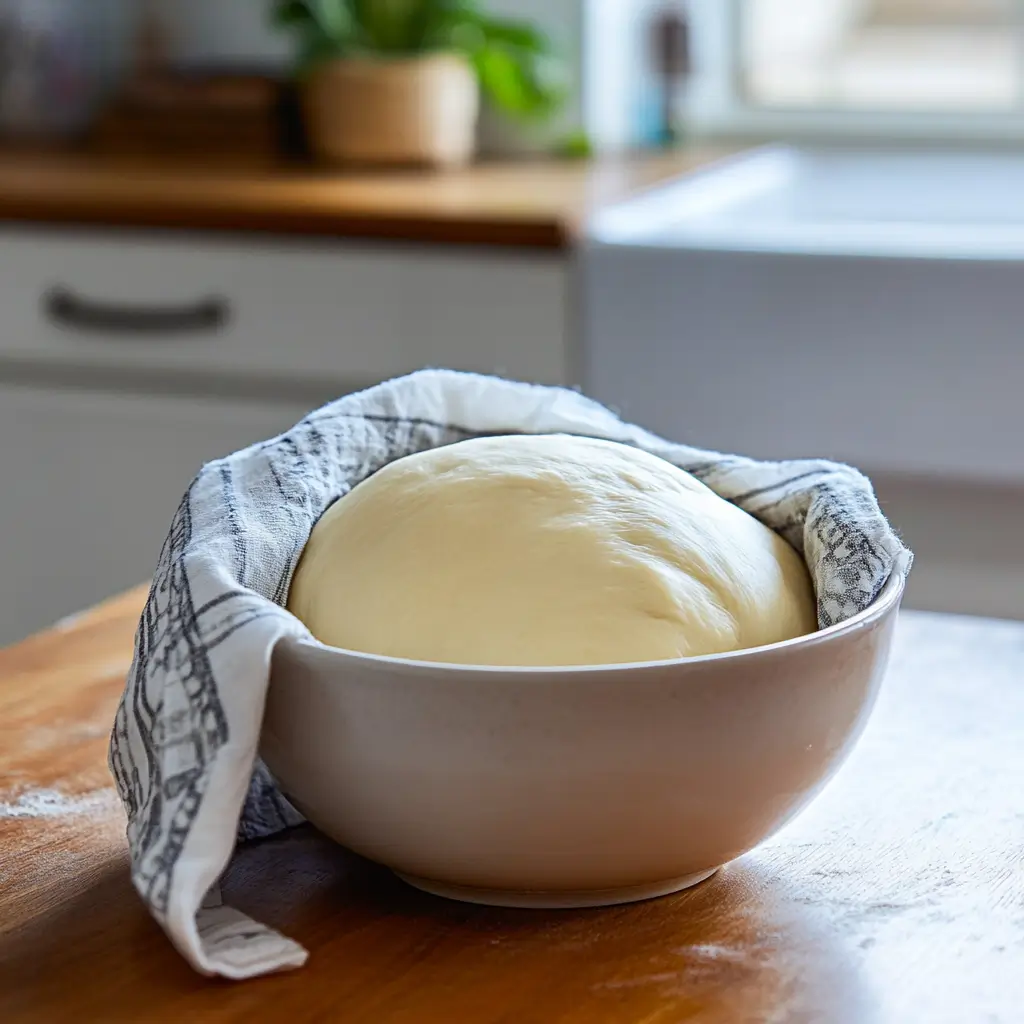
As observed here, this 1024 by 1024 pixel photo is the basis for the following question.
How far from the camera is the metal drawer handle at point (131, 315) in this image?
174cm

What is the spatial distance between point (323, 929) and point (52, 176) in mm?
1623

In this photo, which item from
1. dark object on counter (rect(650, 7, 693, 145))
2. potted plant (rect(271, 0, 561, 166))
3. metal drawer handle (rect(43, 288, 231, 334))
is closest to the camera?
metal drawer handle (rect(43, 288, 231, 334))

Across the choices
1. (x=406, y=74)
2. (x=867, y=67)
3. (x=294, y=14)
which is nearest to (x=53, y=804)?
(x=406, y=74)

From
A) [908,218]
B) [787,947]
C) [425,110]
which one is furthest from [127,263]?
[787,947]

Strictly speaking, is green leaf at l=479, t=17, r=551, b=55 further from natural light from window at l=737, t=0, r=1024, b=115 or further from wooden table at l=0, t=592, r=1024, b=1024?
wooden table at l=0, t=592, r=1024, b=1024

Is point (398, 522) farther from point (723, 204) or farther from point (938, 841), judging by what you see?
point (723, 204)

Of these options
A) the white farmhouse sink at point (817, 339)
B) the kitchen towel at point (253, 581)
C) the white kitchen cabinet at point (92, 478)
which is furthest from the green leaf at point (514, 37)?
the kitchen towel at point (253, 581)

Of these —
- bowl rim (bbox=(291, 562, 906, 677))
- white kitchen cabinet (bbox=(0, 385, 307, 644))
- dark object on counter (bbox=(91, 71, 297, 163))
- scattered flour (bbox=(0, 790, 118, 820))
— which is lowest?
white kitchen cabinet (bbox=(0, 385, 307, 644))

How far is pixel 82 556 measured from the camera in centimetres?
189

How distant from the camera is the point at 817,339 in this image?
1.53 meters

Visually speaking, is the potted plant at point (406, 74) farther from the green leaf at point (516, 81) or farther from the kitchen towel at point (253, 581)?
the kitchen towel at point (253, 581)

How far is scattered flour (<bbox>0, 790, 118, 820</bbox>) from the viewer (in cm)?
58

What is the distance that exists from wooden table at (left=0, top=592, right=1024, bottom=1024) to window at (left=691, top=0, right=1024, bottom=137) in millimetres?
1777

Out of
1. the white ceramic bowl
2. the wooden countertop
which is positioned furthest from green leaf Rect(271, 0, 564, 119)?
the white ceramic bowl
